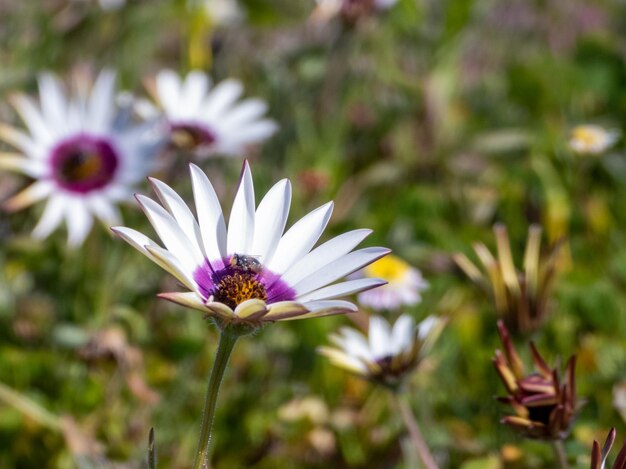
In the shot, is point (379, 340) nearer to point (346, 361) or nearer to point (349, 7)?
point (346, 361)

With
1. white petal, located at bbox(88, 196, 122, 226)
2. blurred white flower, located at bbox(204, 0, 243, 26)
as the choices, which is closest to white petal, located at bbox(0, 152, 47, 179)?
white petal, located at bbox(88, 196, 122, 226)

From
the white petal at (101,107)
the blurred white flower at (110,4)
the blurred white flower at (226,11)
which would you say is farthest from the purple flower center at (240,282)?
the blurred white flower at (226,11)

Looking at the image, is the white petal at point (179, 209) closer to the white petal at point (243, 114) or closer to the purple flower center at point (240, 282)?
the purple flower center at point (240, 282)

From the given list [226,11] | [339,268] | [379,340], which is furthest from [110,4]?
[339,268]

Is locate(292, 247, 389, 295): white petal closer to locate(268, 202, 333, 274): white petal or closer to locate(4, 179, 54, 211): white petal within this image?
locate(268, 202, 333, 274): white petal

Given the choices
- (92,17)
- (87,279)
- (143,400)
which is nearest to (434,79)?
(92,17)

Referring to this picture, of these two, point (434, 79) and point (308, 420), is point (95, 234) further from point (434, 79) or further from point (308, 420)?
point (434, 79)
